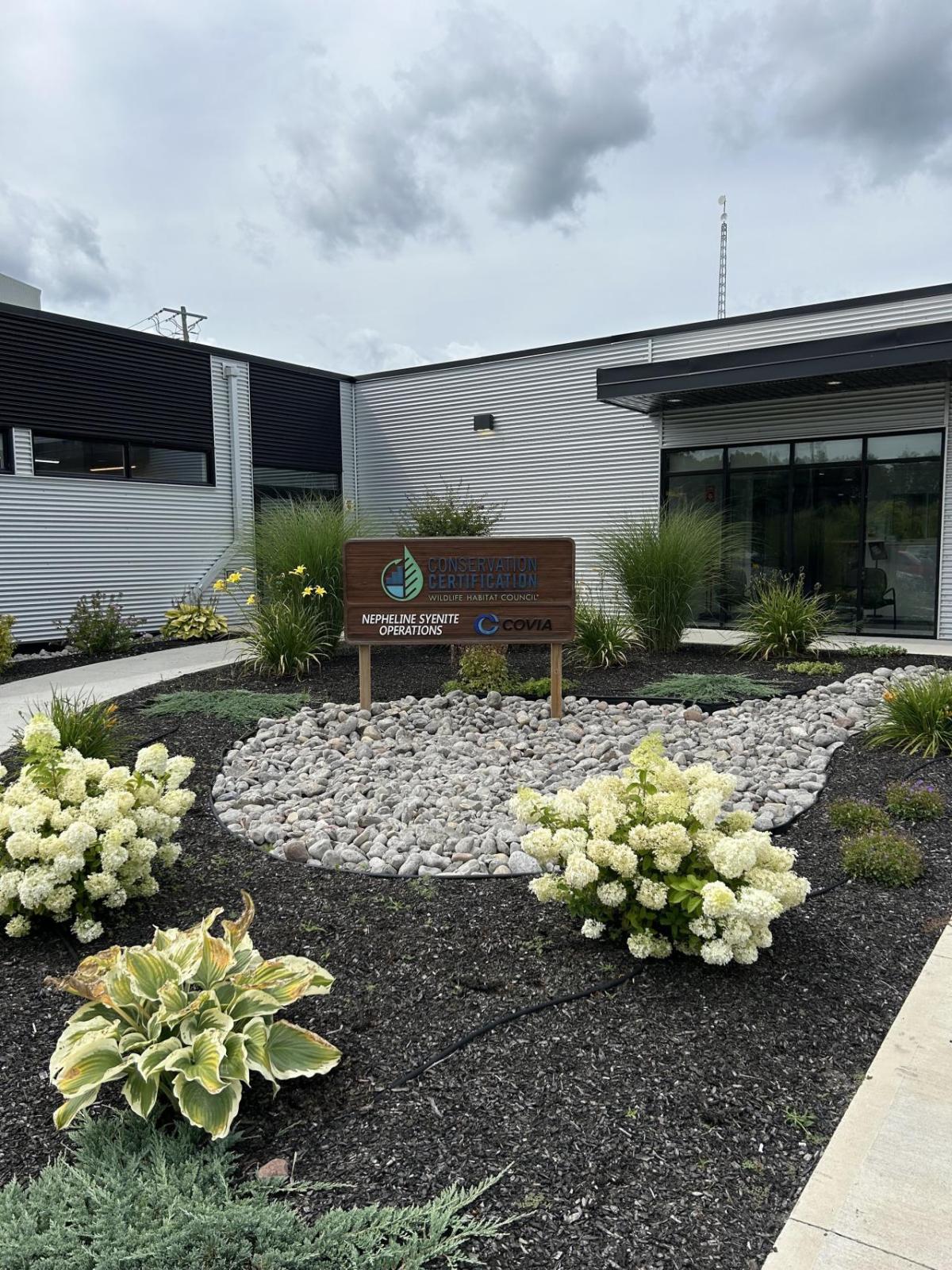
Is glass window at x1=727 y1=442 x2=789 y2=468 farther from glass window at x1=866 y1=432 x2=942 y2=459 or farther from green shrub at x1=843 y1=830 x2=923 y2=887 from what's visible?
green shrub at x1=843 y1=830 x2=923 y2=887

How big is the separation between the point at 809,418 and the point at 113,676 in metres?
8.61

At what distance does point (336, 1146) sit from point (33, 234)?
19.5 meters

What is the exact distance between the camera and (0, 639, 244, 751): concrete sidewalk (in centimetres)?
694

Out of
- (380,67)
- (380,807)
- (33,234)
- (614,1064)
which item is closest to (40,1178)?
(614,1064)

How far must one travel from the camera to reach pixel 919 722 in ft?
16.2

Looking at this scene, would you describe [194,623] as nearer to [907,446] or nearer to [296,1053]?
[907,446]

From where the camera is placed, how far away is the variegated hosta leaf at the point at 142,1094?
1.81m

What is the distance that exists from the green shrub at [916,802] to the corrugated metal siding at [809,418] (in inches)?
284

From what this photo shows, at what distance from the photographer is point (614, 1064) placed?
212 cm

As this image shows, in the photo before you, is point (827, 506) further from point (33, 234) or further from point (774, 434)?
point (33, 234)

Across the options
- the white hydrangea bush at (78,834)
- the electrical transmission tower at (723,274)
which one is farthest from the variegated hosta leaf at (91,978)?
the electrical transmission tower at (723,274)

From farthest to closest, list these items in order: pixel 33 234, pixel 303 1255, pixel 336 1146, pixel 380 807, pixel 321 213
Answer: pixel 33 234 → pixel 321 213 → pixel 380 807 → pixel 336 1146 → pixel 303 1255

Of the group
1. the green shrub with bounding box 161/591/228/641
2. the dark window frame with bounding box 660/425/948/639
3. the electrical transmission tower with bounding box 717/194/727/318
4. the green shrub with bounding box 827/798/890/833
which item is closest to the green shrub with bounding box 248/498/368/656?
the green shrub with bounding box 161/591/228/641

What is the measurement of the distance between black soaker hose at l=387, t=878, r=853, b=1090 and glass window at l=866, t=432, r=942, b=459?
30.4 feet
